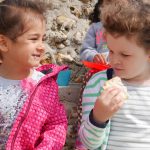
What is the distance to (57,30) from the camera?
2.56m

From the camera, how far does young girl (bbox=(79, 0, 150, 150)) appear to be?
1.65m

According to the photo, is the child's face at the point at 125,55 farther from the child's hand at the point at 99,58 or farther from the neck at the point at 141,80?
the child's hand at the point at 99,58

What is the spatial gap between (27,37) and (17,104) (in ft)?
0.86

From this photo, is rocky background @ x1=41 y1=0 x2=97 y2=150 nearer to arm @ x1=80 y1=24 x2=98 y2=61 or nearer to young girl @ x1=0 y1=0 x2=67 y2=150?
arm @ x1=80 y1=24 x2=98 y2=61

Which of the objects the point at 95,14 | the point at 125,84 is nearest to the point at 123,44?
the point at 125,84

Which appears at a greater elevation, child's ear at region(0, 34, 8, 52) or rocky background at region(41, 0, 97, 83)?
child's ear at region(0, 34, 8, 52)

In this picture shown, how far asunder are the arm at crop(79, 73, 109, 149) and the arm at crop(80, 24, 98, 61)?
2.19 ft

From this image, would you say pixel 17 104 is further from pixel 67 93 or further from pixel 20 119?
pixel 67 93

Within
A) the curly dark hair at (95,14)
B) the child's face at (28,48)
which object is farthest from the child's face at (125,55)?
the curly dark hair at (95,14)

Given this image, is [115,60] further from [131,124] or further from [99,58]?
[99,58]

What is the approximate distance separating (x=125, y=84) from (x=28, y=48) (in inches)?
15.6

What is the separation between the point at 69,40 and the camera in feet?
8.53

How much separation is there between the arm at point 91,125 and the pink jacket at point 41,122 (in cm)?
13

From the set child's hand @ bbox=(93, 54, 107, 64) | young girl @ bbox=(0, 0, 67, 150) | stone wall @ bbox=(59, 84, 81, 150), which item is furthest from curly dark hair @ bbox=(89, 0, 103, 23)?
young girl @ bbox=(0, 0, 67, 150)
